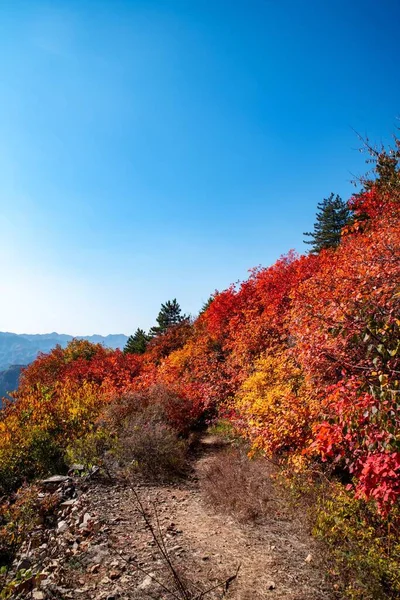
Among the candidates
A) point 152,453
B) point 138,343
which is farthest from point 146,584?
point 138,343

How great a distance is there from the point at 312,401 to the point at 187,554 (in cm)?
432

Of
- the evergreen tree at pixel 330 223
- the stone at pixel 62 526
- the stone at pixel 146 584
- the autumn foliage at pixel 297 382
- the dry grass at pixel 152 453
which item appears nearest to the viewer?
the autumn foliage at pixel 297 382

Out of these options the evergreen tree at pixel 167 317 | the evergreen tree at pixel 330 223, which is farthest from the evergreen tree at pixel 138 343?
the evergreen tree at pixel 330 223

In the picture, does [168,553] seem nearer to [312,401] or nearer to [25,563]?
[25,563]

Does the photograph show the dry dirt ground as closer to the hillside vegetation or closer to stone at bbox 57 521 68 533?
stone at bbox 57 521 68 533

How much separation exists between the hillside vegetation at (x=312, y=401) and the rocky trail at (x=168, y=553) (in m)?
0.68

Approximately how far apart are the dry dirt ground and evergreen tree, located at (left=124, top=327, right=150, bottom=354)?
28.6 meters

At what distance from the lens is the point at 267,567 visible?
5289 mm

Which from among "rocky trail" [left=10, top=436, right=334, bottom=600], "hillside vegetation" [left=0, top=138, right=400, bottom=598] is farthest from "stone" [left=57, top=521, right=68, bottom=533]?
"hillside vegetation" [left=0, top=138, right=400, bottom=598]

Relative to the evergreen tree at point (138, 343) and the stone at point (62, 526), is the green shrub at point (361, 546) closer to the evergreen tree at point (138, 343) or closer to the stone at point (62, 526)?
the stone at point (62, 526)

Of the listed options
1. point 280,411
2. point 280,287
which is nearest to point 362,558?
point 280,411

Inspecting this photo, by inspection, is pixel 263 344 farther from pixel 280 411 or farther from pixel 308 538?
pixel 308 538

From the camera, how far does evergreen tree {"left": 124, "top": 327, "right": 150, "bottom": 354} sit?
3648 centimetres

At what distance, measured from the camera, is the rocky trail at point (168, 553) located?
15.9ft
